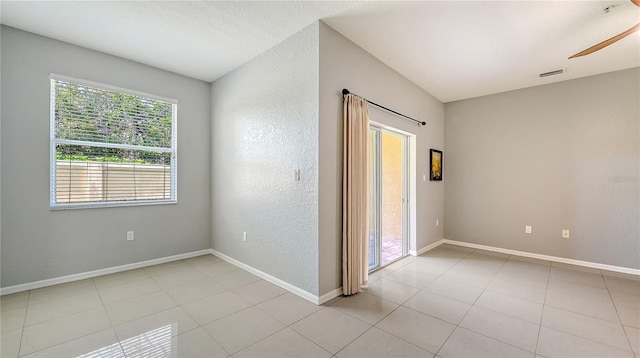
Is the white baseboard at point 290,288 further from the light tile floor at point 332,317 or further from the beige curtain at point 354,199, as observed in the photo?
the beige curtain at point 354,199

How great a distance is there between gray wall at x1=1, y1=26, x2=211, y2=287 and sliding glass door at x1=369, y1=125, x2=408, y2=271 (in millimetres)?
3009

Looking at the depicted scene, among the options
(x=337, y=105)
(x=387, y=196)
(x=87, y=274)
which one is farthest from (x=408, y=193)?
(x=87, y=274)

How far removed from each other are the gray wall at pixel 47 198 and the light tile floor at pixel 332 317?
0.34 meters

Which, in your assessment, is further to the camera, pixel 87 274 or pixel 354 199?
pixel 87 274

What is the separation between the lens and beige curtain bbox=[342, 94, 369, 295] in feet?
9.30

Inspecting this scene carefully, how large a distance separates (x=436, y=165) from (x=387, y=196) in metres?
1.53

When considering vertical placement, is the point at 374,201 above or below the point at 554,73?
below

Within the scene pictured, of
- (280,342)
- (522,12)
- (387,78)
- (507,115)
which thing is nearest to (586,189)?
(507,115)

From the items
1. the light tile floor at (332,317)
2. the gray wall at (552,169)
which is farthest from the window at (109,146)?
the gray wall at (552,169)

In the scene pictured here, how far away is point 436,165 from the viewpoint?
4.96 m

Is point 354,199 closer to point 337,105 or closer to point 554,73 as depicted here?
point 337,105

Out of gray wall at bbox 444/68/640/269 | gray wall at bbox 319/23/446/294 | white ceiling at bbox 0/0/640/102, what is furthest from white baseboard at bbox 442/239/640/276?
white ceiling at bbox 0/0/640/102

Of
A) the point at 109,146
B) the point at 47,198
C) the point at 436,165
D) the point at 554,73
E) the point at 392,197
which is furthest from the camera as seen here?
the point at 436,165

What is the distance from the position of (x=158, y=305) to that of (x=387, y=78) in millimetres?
3866
